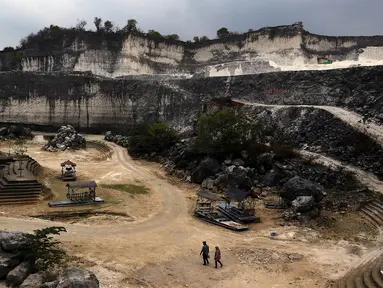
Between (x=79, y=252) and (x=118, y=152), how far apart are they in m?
29.0

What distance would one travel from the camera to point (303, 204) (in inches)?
912

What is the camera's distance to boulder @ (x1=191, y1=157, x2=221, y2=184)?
31.9m

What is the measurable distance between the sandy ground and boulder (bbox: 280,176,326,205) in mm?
1299

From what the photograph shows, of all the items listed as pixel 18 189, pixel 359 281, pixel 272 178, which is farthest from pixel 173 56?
pixel 359 281

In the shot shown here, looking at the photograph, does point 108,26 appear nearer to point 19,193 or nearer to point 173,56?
point 173,56

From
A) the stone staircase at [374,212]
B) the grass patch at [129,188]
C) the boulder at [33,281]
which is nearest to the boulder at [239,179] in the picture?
the grass patch at [129,188]

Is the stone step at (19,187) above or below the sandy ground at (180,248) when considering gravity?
above

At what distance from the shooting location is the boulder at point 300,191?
24.4 meters

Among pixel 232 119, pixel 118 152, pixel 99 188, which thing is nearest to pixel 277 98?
pixel 232 119

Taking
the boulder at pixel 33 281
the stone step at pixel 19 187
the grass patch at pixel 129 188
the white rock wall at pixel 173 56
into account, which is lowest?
the grass patch at pixel 129 188

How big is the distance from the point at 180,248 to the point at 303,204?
26.7ft

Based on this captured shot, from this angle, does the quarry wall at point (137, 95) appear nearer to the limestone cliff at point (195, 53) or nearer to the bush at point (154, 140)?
the bush at point (154, 140)

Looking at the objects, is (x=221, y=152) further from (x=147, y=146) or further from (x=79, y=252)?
(x=79, y=252)

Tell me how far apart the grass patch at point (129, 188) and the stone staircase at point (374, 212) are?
14.4 meters
